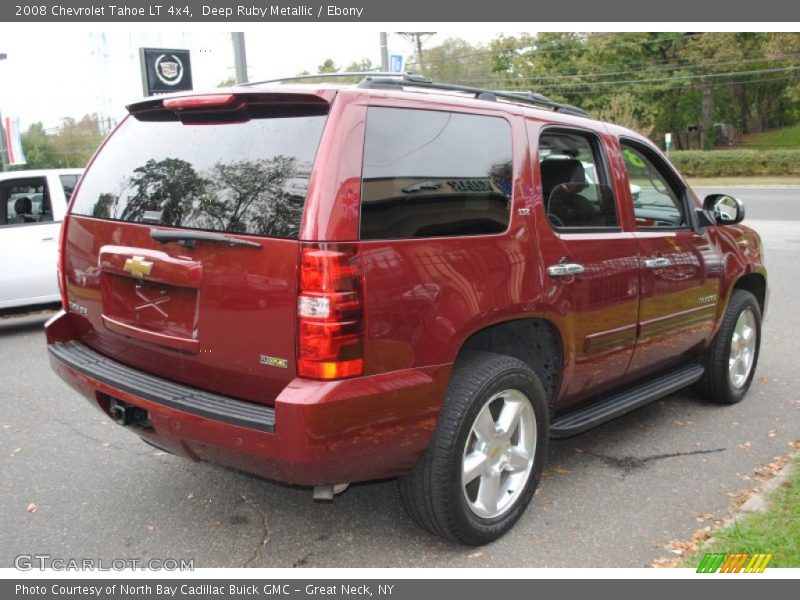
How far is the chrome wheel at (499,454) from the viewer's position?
3.37 m

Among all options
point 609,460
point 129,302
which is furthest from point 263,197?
point 609,460

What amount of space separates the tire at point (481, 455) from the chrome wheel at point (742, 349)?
242 centimetres

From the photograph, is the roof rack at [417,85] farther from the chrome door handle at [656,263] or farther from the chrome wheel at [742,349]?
the chrome wheel at [742,349]

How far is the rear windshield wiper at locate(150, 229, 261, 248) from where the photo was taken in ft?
9.52

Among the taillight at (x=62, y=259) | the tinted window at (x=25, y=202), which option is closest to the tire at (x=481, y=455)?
the taillight at (x=62, y=259)

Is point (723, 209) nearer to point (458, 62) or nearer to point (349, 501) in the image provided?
point (349, 501)

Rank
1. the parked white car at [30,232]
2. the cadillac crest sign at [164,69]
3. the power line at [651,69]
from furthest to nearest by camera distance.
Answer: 1. the power line at [651,69]
2. the cadillac crest sign at [164,69]
3. the parked white car at [30,232]

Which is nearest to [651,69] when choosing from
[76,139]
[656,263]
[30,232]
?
[30,232]

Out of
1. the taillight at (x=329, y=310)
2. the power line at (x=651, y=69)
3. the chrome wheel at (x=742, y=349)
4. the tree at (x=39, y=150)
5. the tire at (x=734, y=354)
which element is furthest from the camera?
the tree at (x=39, y=150)

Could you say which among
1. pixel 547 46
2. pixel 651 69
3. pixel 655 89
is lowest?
pixel 655 89

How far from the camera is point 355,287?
2783mm

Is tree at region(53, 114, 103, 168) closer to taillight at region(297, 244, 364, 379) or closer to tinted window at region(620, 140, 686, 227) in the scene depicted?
tinted window at region(620, 140, 686, 227)

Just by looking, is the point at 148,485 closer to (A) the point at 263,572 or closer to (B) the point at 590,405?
(A) the point at 263,572

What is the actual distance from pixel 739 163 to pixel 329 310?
4382cm
